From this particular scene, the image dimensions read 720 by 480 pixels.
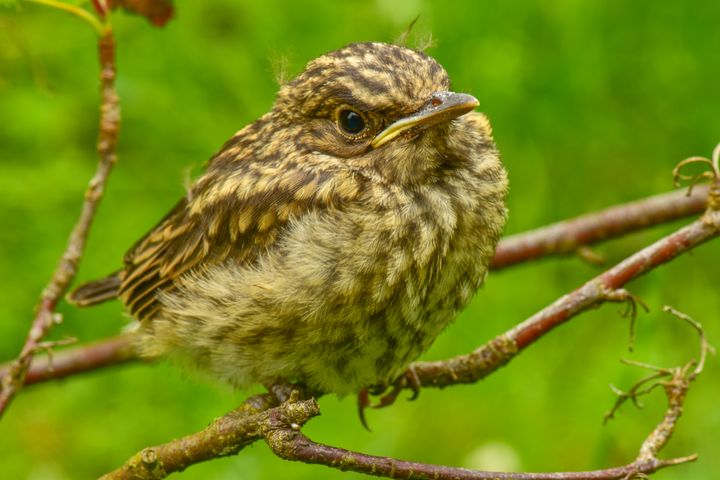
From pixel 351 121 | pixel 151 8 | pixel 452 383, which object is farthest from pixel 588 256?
pixel 151 8

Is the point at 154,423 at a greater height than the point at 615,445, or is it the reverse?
the point at 154,423

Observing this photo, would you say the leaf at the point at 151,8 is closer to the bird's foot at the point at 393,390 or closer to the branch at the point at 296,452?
the branch at the point at 296,452

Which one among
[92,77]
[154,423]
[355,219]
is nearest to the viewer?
[355,219]

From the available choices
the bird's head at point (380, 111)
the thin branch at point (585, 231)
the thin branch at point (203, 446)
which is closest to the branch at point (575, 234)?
the thin branch at point (585, 231)

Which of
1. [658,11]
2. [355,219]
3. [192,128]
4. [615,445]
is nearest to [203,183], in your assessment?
[355,219]

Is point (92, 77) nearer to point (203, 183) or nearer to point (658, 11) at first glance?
point (203, 183)

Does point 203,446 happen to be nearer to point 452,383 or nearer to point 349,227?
point 349,227

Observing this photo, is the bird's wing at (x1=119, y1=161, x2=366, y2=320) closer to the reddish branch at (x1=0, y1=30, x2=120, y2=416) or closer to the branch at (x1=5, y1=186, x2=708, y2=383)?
the branch at (x1=5, y1=186, x2=708, y2=383)
